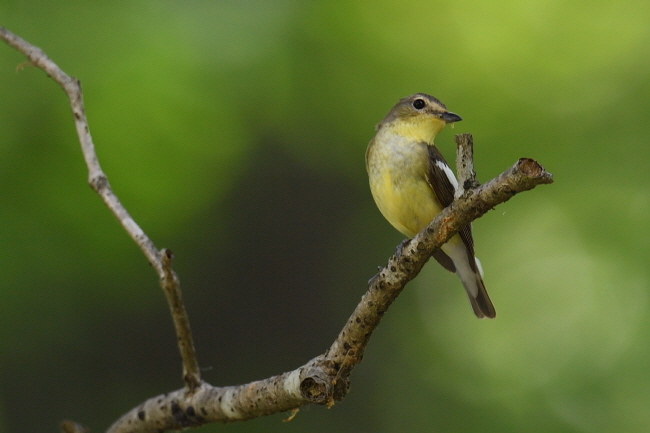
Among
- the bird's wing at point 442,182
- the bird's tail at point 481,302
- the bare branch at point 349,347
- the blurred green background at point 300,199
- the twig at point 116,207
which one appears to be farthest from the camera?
the blurred green background at point 300,199

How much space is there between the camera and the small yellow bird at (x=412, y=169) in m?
5.07

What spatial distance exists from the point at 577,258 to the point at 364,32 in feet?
15.1

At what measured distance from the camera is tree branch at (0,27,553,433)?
309 centimetres

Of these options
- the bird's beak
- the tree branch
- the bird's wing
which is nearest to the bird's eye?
the bird's beak

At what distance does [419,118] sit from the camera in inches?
216

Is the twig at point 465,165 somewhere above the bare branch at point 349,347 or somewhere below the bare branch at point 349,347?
above

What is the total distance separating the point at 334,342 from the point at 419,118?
2288 mm

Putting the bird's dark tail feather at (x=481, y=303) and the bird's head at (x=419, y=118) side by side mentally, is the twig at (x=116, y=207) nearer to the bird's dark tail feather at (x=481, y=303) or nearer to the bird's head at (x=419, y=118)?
the bird's head at (x=419, y=118)

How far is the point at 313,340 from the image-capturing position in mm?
8977

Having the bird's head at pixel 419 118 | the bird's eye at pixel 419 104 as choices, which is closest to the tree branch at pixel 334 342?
the bird's head at pixel 419 118

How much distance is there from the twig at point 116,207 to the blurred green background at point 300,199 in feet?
14.7

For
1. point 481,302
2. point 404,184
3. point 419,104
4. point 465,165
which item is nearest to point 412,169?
point 404,184

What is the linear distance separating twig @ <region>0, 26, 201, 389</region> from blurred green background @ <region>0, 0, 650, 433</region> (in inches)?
176

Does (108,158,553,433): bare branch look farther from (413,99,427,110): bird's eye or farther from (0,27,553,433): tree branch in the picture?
(413,99,427,110): bird's eye
